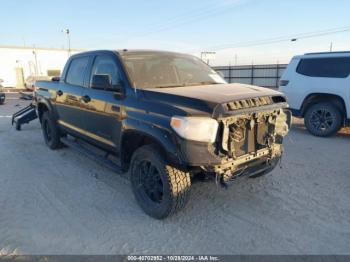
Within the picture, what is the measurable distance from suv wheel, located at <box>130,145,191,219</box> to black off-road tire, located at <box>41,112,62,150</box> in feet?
10.6

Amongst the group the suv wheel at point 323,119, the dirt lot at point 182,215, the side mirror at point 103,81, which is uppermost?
the side mirror at point 103,81

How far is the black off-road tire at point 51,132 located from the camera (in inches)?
246

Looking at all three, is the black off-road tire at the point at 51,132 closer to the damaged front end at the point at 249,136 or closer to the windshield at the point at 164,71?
the windshield at the point at 164,71

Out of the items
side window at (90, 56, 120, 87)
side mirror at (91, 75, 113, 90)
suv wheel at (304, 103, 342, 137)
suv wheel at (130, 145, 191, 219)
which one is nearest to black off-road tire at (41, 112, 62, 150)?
side window at (90, 56, 120, 87)

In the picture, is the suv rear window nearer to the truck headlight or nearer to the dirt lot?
the dirt lot

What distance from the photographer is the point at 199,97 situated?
3094 mm

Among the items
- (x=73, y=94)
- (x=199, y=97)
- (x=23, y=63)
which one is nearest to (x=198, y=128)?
(x=199, y=97)

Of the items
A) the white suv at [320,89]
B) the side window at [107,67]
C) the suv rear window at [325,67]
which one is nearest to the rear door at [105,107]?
the side window at [107,67]

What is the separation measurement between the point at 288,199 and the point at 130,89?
249 centimetres

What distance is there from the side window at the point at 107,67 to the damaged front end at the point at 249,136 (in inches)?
63.8

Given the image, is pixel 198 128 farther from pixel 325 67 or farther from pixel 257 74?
pixel 257 74

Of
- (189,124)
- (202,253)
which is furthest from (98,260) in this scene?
(189,124)

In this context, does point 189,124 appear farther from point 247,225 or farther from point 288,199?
point 288,199

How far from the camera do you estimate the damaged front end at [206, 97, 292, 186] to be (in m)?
3.03
